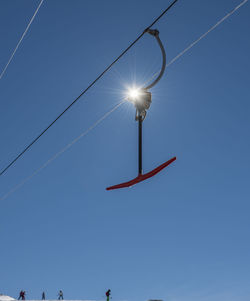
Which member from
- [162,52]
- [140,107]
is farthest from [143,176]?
[162,52]

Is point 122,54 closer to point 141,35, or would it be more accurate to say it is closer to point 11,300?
point 141,35

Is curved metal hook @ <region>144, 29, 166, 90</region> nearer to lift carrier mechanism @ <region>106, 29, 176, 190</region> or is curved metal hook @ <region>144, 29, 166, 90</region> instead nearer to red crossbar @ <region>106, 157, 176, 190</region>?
lift carrier mechanism @ <region>106, 29, 176, 190</region>

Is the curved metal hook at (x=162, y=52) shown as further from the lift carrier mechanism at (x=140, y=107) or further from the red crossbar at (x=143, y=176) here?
the red crossbar at (x=143, y=176)

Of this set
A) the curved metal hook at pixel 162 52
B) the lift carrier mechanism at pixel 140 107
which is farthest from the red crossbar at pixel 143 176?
the curved metal hook at pixel 162 52

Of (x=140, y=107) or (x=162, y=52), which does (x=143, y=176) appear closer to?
(x=140, y=107)

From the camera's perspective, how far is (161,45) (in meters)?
6.41

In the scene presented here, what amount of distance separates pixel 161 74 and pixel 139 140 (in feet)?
3.89

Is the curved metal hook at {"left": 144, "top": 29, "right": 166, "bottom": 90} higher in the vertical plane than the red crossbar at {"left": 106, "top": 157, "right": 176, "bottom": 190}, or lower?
higher

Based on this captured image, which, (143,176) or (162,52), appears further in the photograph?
(143,176)

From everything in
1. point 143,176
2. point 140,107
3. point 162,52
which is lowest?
point 143,176

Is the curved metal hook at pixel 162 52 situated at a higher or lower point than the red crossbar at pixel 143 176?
higher

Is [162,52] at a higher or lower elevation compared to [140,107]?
higher

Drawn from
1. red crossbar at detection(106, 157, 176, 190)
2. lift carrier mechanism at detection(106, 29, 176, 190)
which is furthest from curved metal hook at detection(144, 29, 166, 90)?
red crossbar at detection(106, 157, 176, 190)

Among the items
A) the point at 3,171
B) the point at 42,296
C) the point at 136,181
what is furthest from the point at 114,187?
the point at 42,296
